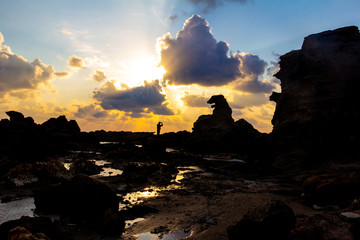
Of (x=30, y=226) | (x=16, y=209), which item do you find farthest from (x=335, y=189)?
(x=16, y=209)

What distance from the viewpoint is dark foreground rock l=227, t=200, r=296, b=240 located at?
256 inches

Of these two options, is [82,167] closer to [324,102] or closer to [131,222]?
[131,222]

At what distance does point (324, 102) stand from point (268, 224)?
74.9 feet

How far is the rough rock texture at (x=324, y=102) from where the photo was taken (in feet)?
79.8

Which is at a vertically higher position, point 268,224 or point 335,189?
point 335,189

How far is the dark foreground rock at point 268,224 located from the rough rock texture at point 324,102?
69.9ft

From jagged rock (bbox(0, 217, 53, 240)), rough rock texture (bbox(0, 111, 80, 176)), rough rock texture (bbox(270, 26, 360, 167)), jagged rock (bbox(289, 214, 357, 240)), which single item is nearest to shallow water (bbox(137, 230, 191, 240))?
jagged rock (bbox(0, 217, 53, 240))

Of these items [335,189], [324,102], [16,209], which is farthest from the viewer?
[324,102]

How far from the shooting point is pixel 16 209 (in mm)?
10523

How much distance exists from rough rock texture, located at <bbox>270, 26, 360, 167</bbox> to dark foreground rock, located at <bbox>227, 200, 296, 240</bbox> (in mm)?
21316

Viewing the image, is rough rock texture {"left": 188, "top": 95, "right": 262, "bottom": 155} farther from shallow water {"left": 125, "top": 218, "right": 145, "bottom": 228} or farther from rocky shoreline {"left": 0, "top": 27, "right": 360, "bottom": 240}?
shallow water {"left": 125, "top": 218, "right": 145, "bottom": 228}

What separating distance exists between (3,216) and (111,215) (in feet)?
16.1

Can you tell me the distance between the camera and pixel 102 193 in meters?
9.77

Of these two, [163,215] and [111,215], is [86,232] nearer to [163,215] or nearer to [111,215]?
[111,215]
